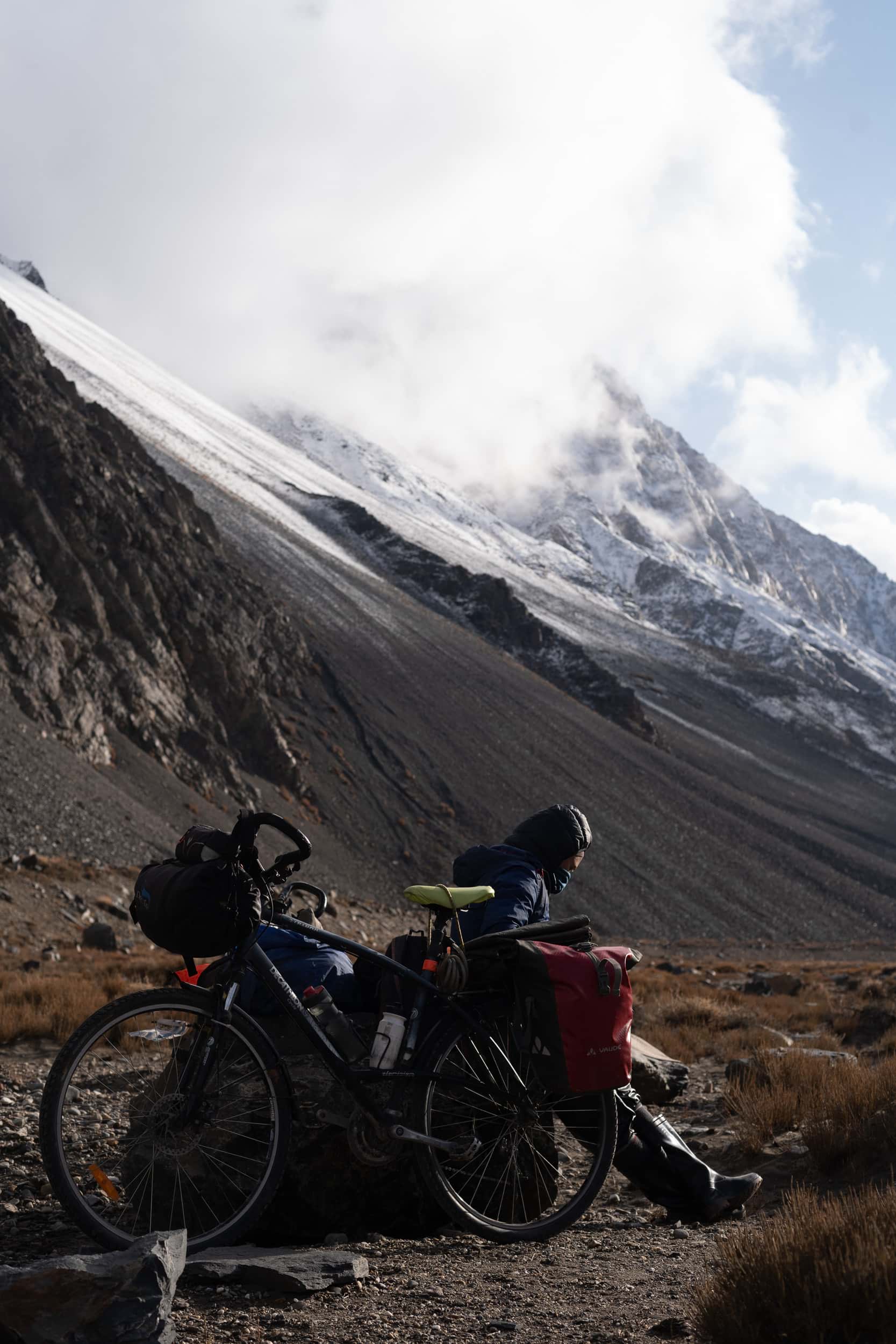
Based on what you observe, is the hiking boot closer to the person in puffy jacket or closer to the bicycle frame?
the person in puffy jacket

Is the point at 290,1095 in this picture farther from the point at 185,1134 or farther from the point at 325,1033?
the point at 185,1134

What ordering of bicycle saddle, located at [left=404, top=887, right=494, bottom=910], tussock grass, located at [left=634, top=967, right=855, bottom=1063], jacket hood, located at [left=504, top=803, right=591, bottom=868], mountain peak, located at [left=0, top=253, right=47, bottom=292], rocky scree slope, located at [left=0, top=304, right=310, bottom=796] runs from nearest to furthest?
bicycle saddle, located at [left=404, top=887, right=494, bottom=910] → jacket hood, located at [left=504, top=803, right=591, bottom=868] → tussock grass, located at [left=634, top=967, right=855, bottom=1063] → rocky scree slope, located at [left=0, top=304, right=310, bottom=796] → mountain peak, located at [left=0, top=253, right=47, bottom=292]

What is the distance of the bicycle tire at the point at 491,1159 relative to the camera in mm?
3545

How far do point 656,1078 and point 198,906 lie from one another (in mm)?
4155

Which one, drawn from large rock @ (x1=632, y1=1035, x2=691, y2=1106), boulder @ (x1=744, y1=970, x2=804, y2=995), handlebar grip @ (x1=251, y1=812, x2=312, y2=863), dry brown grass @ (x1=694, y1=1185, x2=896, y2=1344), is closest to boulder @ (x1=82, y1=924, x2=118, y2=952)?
boulder @ (x1=744, y1=970, x2=804, y2=995)

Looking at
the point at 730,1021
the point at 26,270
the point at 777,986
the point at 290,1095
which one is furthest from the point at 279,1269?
the point at 26,270

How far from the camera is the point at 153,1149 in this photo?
11.1 feet

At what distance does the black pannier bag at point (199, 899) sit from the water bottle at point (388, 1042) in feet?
2.01

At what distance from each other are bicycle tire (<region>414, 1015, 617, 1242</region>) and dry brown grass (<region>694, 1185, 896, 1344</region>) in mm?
976

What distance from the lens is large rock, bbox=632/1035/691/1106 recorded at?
20.9ft

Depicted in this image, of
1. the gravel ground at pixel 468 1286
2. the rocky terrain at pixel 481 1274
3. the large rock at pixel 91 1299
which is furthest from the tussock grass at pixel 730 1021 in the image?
the large rock at pixel 91 1299

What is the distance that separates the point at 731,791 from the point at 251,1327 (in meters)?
67.7

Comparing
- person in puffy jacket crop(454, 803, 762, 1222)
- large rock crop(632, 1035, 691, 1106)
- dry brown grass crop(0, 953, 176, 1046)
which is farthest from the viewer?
dry brown grass crop(0, 953, 176, 1046)

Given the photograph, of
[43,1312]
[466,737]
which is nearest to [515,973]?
[43,1312]
